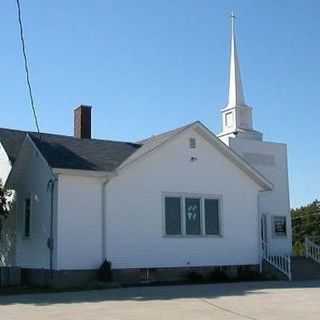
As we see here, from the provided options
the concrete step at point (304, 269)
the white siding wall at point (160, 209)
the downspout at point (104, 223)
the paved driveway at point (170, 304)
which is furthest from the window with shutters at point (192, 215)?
the paved driveway at point (170, 304)

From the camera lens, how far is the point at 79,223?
73.9 ft

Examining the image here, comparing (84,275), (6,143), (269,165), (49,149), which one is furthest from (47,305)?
(269,165)

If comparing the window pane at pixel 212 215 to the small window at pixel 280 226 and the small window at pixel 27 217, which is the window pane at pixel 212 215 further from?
the small window at pixel 27 217

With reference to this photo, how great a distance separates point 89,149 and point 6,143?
13.1ft

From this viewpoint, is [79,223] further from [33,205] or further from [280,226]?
[280,226]

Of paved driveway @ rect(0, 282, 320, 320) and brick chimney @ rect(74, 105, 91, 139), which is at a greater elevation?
brick chimney @ rect(74, 105, 91, 139)

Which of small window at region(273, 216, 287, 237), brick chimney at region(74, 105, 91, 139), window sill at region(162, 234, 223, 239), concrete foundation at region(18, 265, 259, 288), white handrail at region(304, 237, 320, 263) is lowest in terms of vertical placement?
concrete foundation at region(18, 265, 259, 288)

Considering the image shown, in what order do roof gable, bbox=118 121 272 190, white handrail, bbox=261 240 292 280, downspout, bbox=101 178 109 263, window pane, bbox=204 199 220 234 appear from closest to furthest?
downspout, bbox=101 178 109 263, roof gable, bbox=118 121 272 190, window pane, bbox=204 199 220 234, white handrail, bbox=261 240 292 280

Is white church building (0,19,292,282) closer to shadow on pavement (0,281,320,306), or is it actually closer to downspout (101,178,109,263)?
downspout (101,178,109,263)

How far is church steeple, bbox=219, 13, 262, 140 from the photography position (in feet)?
114

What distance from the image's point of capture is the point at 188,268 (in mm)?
25094

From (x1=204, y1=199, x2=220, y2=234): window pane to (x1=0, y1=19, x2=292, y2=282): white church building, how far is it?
0.14 ft

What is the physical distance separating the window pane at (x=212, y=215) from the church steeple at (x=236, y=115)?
843 centimetres

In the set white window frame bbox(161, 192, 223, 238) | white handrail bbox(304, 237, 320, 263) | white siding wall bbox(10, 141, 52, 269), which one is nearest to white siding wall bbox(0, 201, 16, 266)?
white siding wall bbox(10, 141, 52, 269)
